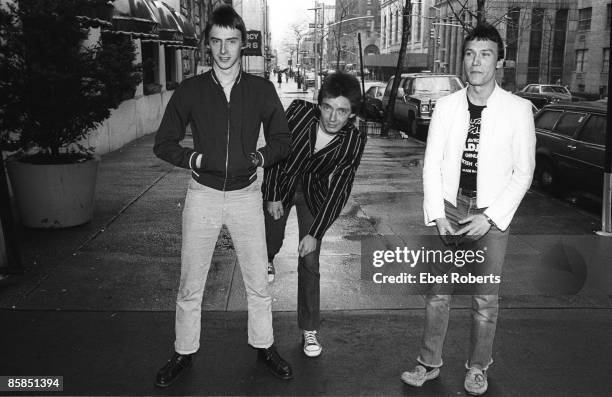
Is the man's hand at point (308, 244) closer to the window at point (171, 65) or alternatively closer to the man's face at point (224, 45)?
the man's face at point (224, 45)

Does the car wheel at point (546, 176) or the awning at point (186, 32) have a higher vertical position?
the awning at point (186, 32)

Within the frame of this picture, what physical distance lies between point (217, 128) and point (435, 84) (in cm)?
1676

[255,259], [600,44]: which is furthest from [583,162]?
[600,44]

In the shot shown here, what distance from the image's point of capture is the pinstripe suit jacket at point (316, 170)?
11.9ft

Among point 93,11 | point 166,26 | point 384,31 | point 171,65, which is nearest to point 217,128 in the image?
point 93,11

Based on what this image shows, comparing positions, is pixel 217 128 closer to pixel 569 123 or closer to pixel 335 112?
pixel 335 112

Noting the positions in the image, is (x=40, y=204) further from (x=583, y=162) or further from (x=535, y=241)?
(x=583, y=162)

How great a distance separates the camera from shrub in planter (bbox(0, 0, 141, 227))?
658cm

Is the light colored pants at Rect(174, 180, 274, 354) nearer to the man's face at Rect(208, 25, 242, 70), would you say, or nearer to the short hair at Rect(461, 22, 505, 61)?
the man's face at Rect(208, 25, 242, 70)

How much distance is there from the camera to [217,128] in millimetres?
3287

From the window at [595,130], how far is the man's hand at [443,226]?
6607 mm

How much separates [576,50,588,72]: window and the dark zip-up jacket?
50.4m

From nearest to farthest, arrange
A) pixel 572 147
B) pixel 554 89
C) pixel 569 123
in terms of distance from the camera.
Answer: pixel 572 147 < pixel 569 123 < pixel 554 89

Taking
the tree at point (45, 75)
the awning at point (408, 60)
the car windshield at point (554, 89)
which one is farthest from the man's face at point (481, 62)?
the awning at point (408, 60)
